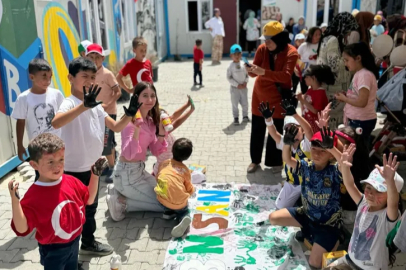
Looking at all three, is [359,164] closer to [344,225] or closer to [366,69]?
[344,225]

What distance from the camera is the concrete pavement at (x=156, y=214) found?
142 inches

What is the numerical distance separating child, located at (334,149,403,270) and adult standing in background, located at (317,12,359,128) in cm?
292

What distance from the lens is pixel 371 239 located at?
2.82 meters

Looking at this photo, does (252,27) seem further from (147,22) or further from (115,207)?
(115,207)

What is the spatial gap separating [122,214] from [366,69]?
322 cm

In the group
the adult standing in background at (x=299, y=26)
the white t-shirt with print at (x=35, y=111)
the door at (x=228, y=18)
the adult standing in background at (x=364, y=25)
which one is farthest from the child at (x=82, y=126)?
the door at (x=228, y=18)

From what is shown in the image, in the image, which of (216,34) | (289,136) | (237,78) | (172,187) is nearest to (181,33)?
(216,34)

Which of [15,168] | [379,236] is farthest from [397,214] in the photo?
[15,168]

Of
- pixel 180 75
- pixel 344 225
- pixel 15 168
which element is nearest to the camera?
pixel 344 225

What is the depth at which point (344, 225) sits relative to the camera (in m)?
3.91

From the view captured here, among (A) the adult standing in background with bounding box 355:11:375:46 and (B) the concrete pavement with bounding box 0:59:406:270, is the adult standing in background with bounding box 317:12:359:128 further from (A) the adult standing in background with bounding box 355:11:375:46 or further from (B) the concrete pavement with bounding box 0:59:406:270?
(B) the concrete pavement with bounding box 0:59:406:270

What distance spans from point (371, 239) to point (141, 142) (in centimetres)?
257

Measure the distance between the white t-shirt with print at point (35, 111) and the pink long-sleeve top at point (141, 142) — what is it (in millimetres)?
703

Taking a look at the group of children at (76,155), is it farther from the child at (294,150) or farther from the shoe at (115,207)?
the child at (294,150)
